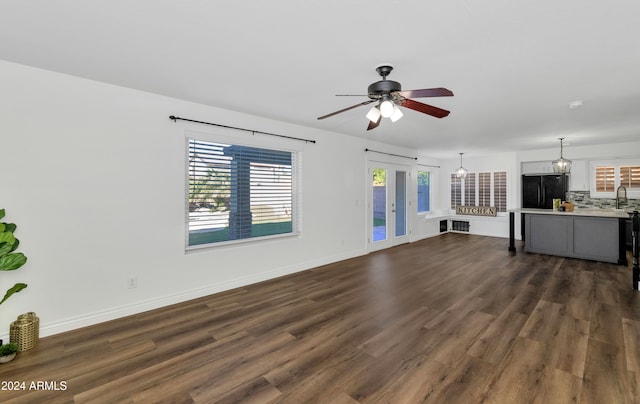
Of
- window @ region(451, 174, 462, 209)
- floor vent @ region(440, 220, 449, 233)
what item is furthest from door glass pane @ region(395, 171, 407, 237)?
window @ region(451, 174, 462, 209)

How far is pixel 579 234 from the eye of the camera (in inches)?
227

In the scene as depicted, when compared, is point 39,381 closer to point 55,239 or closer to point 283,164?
point 55,239

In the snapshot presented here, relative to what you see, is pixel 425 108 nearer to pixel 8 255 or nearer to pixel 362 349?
pixel 362 349

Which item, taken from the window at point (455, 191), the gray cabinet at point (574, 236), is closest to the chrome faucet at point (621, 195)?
the gray cabinet at point (574, 236)

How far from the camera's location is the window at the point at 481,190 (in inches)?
332

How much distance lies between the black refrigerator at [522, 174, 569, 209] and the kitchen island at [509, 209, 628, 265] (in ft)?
4.91

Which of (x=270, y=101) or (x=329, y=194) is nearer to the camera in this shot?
(x=270, y=101)

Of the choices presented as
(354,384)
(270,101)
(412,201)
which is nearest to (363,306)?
(354,384)

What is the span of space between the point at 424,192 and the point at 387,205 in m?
2.92

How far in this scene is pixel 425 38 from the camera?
216 centimetres

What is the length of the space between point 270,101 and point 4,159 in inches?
103

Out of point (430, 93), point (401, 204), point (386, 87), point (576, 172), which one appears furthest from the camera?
point (401, 204)

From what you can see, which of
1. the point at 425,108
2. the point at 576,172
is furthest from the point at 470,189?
the point at 425,108

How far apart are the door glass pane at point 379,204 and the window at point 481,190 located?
3951mm
